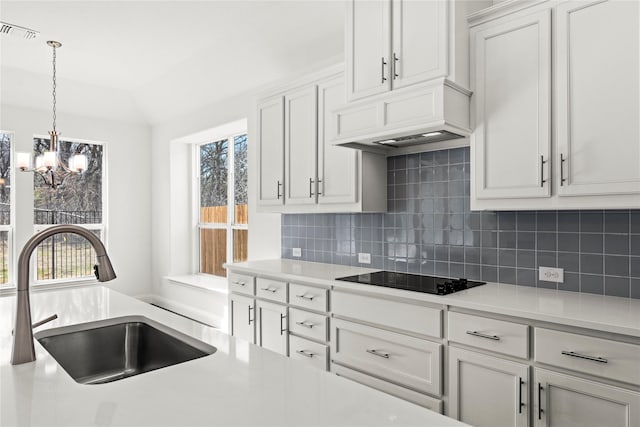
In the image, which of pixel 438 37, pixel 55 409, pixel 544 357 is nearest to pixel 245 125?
pixel 438 37

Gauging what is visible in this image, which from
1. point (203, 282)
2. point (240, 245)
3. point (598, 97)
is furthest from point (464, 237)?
point (203, 282)

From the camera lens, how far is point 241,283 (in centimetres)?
330

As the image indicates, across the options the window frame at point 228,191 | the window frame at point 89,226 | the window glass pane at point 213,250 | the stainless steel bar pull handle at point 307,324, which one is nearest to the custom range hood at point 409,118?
the stainless steel bar pull handle at point 307,324

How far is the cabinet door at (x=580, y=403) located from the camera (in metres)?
1.57

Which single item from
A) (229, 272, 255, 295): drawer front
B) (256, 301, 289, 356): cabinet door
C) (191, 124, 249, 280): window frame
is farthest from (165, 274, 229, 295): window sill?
(256, 301, 289, 356): cabinet door

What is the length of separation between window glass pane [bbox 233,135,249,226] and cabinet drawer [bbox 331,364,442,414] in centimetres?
265

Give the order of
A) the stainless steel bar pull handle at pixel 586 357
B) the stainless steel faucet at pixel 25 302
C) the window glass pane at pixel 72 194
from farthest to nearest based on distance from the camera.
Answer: the window glass pane at pixel 72 194 → the stainless steel bar pull handle at pixel 586 357 → the stainless steel faucet at pixel 25 302

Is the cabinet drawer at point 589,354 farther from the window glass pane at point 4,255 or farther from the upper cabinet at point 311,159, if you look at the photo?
the window glass pane at point 4,255

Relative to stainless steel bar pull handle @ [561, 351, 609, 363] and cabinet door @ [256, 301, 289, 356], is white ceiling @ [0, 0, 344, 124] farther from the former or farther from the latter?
stainless steel bar pull handle @ [561, 351, 609, 363]

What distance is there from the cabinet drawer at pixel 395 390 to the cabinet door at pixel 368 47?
163cm

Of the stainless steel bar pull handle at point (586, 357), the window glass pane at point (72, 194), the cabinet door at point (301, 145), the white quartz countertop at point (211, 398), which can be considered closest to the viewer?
the white quartz countertop at point (211, 398)

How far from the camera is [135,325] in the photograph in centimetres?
167

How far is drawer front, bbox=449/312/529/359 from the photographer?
182cm

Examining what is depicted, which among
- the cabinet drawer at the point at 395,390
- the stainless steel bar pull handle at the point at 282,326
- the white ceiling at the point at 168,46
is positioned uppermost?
the white ceiling at the point at 168,46
